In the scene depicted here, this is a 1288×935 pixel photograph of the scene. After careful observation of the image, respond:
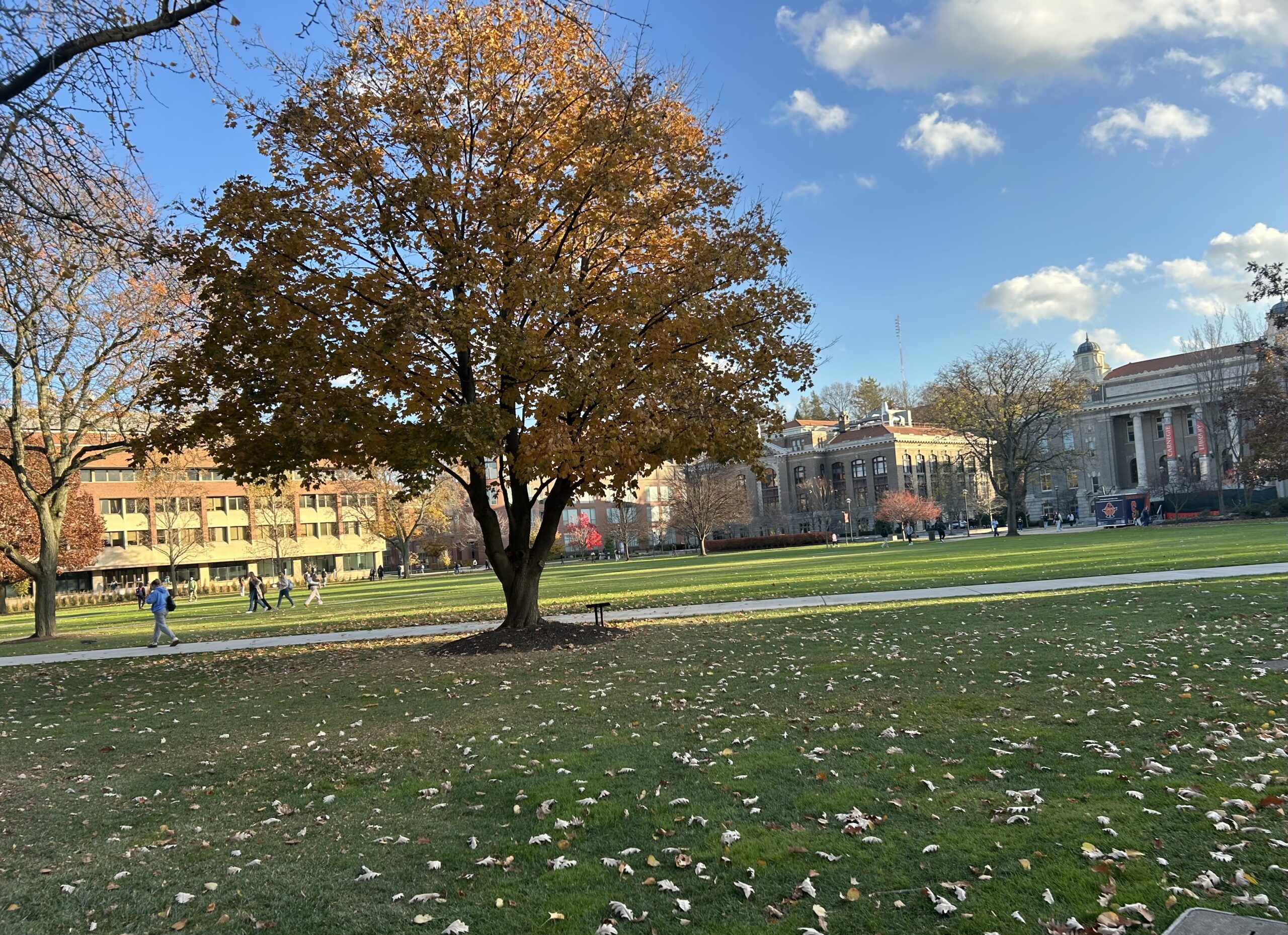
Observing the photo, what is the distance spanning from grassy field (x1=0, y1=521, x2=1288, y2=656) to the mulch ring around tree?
569cm

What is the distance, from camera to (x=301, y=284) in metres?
13.9

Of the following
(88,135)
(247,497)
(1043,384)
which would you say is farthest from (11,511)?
(1043,384)

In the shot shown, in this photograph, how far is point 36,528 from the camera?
159 feet

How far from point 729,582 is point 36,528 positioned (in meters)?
40.3

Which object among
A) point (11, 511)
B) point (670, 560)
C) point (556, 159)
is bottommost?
point (670, 560)

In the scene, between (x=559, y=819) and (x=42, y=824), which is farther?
(x=42, y=824)

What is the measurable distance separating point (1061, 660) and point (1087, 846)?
21.4ft

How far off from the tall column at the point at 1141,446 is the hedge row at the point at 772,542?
33.5 m

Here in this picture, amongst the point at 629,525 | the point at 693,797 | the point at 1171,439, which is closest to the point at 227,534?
the point at 629,525

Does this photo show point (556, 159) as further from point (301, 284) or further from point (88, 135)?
point (88, 135)

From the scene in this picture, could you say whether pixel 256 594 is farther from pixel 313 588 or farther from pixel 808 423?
pixel 808 423

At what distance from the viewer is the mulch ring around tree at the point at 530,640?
16.0 meters

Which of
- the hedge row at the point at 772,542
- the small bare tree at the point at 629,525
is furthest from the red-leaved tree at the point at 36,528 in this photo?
the small bare tree at the point at 629,525

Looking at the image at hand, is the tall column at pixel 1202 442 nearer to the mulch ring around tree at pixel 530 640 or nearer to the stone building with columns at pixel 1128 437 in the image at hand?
the stone building with columns at pixel 1128 437
